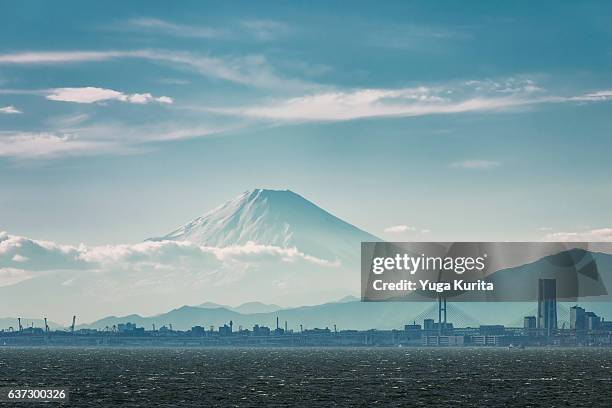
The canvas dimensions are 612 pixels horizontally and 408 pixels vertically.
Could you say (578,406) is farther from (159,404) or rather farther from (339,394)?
(159,404)

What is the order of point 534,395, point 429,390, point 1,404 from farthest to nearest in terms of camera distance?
1. point 429,390
2. point 534,395
3. point 1,404

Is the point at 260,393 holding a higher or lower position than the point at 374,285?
lower

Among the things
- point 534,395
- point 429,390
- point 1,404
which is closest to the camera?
point 1,404

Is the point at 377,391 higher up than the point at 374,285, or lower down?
lower down

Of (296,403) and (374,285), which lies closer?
(296,403)

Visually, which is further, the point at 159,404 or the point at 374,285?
the point at 374,285

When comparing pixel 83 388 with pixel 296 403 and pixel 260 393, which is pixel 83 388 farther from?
pixel 296 403

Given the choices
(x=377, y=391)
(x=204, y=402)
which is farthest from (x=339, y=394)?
(x=204, y=402)

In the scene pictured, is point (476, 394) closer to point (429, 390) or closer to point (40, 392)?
point (429, 390)

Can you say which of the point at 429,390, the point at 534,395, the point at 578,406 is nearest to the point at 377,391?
the point at 429,390
